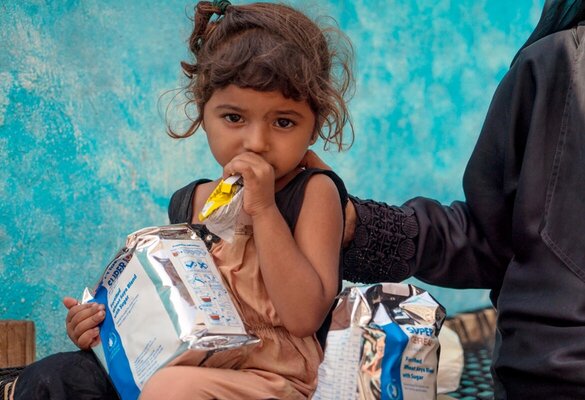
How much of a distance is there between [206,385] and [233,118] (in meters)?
0.63

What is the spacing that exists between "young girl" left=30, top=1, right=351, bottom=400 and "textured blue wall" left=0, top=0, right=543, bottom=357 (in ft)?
2.30

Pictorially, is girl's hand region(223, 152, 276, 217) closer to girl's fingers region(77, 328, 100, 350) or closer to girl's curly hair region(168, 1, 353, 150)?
girl's curly hair region(168, 1, 353, 150)

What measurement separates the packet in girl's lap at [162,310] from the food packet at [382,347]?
7.1 inches

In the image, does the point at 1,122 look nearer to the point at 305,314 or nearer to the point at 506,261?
the point at 305,314

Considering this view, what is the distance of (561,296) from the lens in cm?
197

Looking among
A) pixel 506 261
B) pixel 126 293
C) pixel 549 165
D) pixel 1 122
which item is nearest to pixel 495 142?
pixel 549 165

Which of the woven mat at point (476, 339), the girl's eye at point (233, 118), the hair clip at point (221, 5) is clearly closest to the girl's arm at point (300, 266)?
the girl's eye at point (233, 118)

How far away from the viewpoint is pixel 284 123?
192cm

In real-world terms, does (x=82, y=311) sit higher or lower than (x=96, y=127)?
lower

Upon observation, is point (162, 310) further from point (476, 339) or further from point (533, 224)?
point (476, 339)

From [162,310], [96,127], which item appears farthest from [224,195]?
[96,127]

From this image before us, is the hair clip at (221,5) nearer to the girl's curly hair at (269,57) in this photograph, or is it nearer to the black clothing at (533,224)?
the girl's curly hair at (269,57)

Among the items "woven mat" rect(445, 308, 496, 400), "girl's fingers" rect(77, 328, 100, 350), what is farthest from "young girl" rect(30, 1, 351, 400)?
"woven mat" rect(445, 308, 496, 400)

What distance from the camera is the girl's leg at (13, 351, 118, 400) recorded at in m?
1.76
